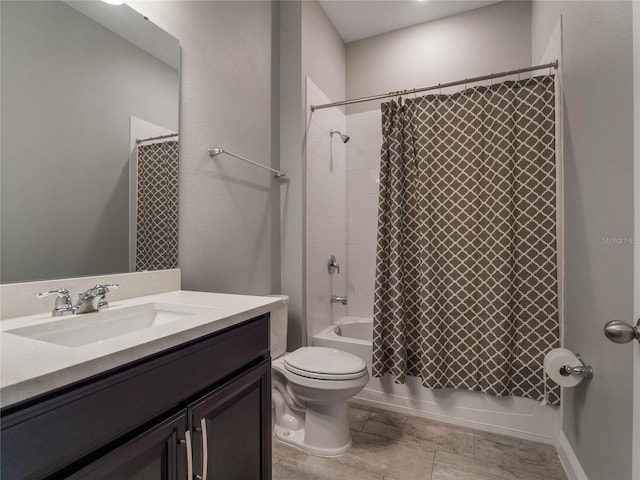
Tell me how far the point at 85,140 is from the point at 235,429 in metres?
1.06

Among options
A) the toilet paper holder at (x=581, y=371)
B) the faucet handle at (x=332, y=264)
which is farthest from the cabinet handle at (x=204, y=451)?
the faucet handle at (x=332, y=264)

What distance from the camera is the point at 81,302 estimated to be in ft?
3.07

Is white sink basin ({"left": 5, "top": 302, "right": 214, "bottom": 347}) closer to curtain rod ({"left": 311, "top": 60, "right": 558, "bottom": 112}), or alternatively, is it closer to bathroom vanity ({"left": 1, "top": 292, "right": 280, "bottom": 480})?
bathroom vanity ({"left": 1, "top": 292, "right": 280, "bottom": 480})

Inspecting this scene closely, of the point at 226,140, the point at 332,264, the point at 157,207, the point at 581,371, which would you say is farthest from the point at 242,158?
the point at 581,371

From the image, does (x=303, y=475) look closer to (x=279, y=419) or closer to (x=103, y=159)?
(x=279, y=419)

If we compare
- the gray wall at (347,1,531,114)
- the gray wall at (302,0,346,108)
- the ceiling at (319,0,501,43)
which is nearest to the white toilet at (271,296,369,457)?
the gray wall at (302,0,346,108)

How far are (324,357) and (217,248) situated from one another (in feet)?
2.71

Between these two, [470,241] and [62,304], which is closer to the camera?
[62,304]

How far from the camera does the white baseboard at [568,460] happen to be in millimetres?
1372

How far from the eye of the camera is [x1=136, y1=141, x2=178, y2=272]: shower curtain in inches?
50.1

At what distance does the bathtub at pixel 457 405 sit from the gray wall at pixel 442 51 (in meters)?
2.23

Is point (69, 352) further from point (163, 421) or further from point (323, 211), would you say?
point (323, 211)

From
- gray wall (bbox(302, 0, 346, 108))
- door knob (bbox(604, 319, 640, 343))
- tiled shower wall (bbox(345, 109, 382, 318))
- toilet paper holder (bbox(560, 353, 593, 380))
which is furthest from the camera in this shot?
tiled shower wall (bbox(345, 109, 382, 318))

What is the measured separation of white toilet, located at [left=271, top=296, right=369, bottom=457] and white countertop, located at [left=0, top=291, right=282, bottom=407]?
785 millimetres
